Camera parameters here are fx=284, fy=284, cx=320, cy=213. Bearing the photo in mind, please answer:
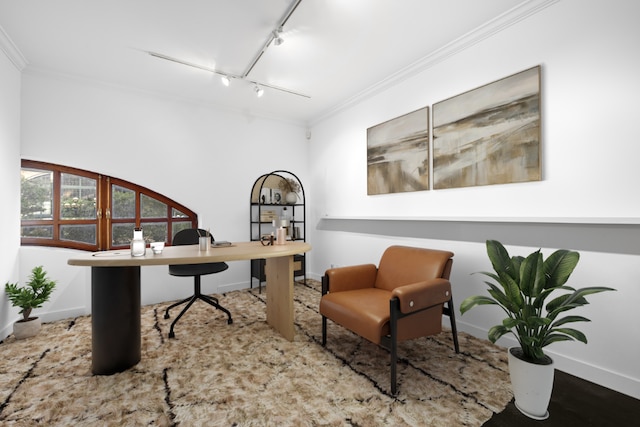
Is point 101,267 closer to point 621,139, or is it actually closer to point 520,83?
point 520,83

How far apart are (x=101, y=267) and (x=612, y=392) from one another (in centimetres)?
363

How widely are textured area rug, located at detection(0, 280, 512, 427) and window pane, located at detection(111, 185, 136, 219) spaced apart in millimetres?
1470

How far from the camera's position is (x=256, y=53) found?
2.93m

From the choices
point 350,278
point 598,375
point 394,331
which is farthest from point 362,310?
point 598,375

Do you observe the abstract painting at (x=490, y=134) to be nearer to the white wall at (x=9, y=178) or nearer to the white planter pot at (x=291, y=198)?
the white planter pot at (x=291, y=198)

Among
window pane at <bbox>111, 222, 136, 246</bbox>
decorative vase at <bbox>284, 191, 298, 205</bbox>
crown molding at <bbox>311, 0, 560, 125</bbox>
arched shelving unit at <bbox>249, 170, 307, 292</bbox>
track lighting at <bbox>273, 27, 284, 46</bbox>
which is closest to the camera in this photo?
crown molding at <bbox>311, 0, 560, 125</bbox>

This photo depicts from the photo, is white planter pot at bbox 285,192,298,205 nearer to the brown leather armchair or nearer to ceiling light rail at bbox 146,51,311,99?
ceiling light rail at bbox 146,51,311,99

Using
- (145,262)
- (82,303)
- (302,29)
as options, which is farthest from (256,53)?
(82,303)

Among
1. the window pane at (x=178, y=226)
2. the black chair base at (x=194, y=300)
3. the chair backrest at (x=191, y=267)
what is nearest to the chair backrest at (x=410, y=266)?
the black chair base at (x=194, y=300)

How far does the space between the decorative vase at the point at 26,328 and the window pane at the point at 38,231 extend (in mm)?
982

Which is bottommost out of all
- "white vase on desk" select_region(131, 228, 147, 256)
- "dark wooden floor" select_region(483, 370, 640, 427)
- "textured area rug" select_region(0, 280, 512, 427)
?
"textured area rug" select_region(0, 280, 512, 427)

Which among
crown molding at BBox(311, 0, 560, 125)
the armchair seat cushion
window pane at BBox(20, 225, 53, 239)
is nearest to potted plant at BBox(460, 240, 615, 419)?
the armchair seat cushion

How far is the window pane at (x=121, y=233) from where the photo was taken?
12.1 ft

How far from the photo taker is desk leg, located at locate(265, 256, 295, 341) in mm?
2661
